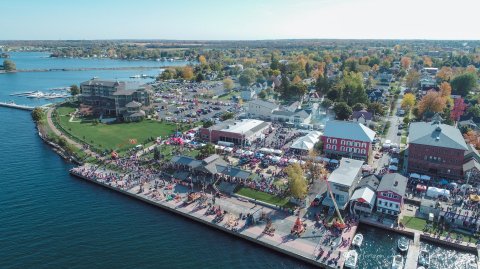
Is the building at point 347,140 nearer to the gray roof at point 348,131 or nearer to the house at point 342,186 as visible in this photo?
the gray roof at point 348,131

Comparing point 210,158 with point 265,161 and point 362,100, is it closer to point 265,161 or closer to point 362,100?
point 265,161

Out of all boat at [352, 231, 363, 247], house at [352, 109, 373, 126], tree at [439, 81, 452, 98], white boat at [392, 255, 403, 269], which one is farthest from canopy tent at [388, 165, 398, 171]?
tree at [439, 81, 452, 98]

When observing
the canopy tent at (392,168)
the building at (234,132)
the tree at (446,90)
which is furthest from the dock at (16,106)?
the tree at (446,90)

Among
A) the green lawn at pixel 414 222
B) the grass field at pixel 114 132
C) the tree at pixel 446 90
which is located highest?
the tree at pixel 446 90

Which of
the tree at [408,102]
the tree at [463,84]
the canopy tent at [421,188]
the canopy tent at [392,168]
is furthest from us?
the tree at [463,84]

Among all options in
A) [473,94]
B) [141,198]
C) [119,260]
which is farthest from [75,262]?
[473,94]

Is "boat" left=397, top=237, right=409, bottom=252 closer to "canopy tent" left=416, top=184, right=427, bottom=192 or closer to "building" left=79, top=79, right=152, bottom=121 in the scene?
"canopy tent" left=416, top=184, right=427, bottom=192
